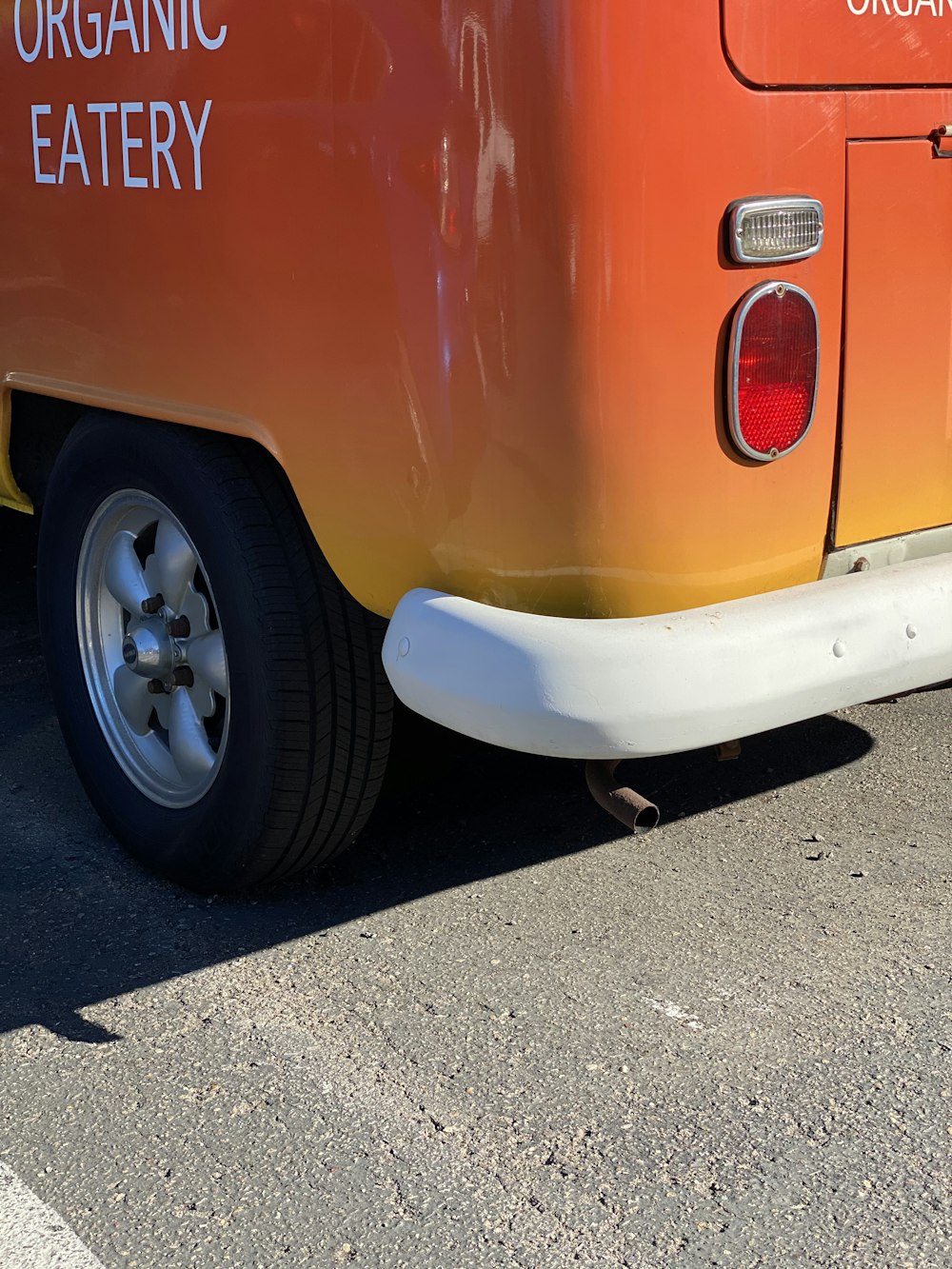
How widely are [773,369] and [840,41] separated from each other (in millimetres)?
509

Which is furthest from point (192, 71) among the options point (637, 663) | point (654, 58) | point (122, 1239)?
point (122, 1239)

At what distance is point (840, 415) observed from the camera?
8.39 ft

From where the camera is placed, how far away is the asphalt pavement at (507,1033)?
2211mm

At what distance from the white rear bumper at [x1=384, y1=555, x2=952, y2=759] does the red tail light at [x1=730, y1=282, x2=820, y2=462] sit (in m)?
0.27

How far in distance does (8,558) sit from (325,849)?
8.71 ft

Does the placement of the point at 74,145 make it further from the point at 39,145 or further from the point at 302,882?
the point at 302,882

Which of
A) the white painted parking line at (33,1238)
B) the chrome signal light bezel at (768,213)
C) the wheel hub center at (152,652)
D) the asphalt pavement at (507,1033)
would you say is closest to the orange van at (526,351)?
the chrome signal light bezel at (768,213)

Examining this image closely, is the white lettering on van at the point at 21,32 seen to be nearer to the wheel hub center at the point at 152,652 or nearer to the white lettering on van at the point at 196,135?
the white lettering on van at the point at 196,135

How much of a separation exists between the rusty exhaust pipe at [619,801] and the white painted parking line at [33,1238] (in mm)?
1082

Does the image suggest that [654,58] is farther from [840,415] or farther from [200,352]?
[200,352]

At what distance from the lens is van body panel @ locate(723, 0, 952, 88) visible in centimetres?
231

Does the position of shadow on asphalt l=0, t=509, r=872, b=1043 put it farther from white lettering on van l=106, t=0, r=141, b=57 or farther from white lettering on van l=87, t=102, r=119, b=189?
white lettering on van l=106, t=0, r=141, b=57

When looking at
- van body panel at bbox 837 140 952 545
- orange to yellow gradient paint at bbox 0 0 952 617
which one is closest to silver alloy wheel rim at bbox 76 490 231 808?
orange to yellow gradient paint at bbox 0 0 952 617

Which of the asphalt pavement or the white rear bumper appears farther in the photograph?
the white rear bumper
